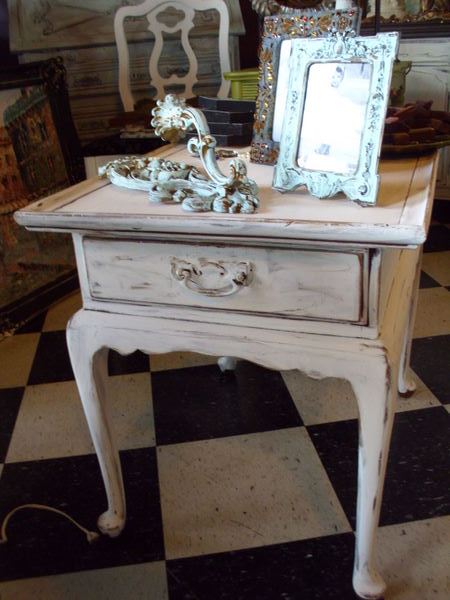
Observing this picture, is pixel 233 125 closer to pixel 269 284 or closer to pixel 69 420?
pixel 269 284

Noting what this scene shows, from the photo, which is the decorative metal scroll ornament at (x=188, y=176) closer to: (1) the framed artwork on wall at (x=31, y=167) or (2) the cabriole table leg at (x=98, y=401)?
(2) the cabriole table leg at (x=98, y=401)

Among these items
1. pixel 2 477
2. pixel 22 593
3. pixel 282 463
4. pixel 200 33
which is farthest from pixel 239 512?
pixel 200 33

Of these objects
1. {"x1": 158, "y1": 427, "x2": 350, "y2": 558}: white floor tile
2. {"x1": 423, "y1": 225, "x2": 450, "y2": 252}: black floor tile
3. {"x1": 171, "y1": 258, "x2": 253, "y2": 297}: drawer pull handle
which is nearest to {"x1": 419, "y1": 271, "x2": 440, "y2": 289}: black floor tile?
{"x1": 423, "y1": 225, "x2": 450, "y2": 252}: black floor tile

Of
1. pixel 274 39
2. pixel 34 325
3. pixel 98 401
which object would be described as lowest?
pixel 34 325

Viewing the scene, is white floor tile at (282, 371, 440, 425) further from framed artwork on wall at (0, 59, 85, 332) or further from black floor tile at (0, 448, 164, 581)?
framed artwork on wall at (0, 59, 85, 332)

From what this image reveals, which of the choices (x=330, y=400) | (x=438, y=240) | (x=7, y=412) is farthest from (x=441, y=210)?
(x=7, y=412)

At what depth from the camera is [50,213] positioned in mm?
834

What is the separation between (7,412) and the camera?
1489 mm

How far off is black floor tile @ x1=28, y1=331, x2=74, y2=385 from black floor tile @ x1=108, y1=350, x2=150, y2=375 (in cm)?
11

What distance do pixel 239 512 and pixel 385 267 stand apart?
577mm

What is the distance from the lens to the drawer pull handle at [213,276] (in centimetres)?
80

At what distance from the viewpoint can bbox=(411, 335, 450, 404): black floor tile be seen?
4.81ft

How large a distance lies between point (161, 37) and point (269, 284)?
1.85 metres

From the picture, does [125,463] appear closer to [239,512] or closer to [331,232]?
[239,512]
